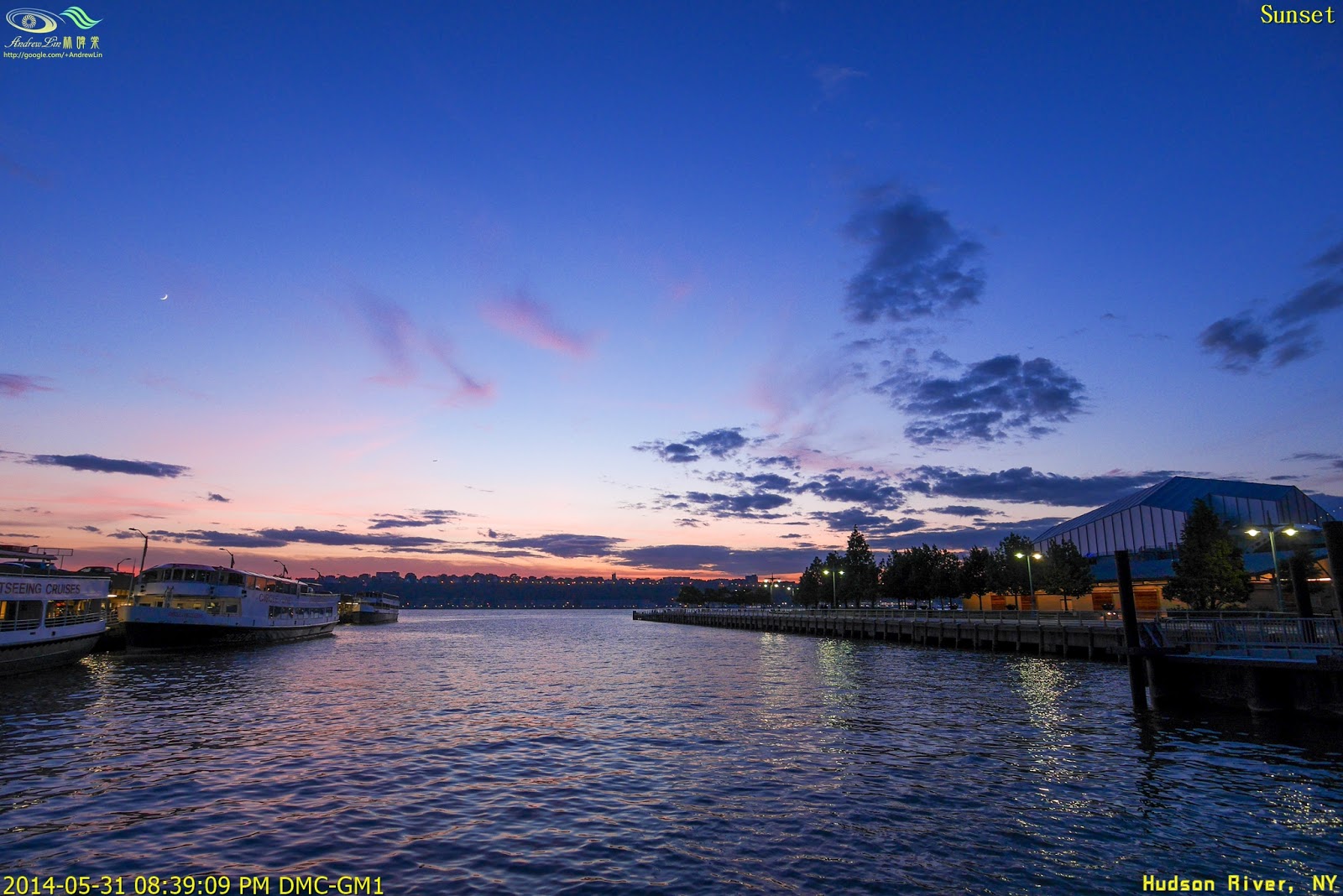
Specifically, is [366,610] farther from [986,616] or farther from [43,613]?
[986,616]

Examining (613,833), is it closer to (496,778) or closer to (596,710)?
(496,778)

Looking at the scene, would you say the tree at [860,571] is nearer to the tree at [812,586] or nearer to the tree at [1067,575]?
the tree at [812,586]

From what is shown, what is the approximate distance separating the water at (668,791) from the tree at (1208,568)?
36994mm

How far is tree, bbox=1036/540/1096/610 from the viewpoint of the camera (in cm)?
8869

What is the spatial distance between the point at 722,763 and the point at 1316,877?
13939 mm

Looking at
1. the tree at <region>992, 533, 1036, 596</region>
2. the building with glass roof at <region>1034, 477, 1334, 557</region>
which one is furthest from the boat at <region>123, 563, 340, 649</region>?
the building with glass roof at <region>1034, 477, 1334, 557</region>

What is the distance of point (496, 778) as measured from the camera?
21.6m

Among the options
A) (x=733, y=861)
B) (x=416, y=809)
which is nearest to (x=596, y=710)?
(x=416, y=809)

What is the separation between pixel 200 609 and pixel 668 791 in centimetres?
6473

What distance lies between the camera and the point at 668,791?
64.8 ft

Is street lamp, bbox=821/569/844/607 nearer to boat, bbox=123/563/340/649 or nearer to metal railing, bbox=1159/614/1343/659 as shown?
boat, bbox=123/563/340/649

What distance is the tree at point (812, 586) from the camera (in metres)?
162

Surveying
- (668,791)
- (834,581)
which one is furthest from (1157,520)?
(668,791)

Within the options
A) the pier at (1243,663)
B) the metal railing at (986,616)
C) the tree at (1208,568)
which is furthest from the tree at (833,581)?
the pier at (1243,663)
